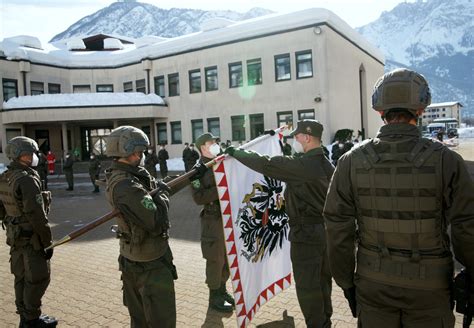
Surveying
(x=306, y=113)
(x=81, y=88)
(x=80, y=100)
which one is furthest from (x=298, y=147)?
(x=81, y=88)

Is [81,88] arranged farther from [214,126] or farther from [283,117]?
[283,117]

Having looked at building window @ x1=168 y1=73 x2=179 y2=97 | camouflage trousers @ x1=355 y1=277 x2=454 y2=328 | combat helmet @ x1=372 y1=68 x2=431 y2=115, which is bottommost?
camouflage trousers @ x1=355 y1=277 x2=454 y2=328

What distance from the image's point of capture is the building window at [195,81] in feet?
97.8

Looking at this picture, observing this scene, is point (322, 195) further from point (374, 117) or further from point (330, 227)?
point (374, 117)

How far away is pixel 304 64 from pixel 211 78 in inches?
280

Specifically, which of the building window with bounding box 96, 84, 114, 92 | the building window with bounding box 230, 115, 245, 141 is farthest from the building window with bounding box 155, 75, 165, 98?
the building window with bounding box 230, 115, 245, 141

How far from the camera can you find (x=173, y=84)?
31156mm

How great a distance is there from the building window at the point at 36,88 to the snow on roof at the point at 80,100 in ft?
7.18

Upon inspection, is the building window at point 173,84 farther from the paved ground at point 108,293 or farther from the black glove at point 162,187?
the black glove at point 162,187

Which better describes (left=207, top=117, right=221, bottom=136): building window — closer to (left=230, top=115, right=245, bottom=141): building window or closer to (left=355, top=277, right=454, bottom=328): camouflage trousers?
(left=230, top=115, right=245, bottom=141): building window

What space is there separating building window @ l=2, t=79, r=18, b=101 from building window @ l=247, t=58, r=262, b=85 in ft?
58.1

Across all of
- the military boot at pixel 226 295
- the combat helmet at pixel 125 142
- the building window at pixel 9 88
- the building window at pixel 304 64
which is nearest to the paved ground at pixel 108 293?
the military boot at pixel 226 295

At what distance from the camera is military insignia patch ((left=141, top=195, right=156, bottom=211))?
3.08m

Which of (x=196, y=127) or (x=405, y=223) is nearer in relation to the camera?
(x=405, y=223)
